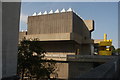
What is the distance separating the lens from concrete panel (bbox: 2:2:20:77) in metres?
1.49

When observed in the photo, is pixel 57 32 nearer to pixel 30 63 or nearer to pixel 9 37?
pixel 30 63

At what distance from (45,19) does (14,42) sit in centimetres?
1223

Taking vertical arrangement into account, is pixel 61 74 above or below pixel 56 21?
below

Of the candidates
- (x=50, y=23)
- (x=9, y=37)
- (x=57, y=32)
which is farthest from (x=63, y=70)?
(x=9, y=37)

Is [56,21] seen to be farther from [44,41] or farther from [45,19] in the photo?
[44,41]

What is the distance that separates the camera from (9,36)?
158 cm

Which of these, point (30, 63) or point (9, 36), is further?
point (30, 63)

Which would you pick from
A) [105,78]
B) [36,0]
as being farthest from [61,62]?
[105,78]

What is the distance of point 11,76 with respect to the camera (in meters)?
1.51

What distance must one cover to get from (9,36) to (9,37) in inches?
0.4

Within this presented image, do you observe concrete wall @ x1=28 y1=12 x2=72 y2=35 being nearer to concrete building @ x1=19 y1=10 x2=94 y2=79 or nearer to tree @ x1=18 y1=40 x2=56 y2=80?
concrete building @ x1=19 y1=10 x2=94 y2=79

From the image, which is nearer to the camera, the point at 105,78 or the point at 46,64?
the point at 105,78

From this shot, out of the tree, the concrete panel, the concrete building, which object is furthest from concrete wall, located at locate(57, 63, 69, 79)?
the concrete panel

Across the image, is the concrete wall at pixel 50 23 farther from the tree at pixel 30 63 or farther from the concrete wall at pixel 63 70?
the tree at pixel 30 63
